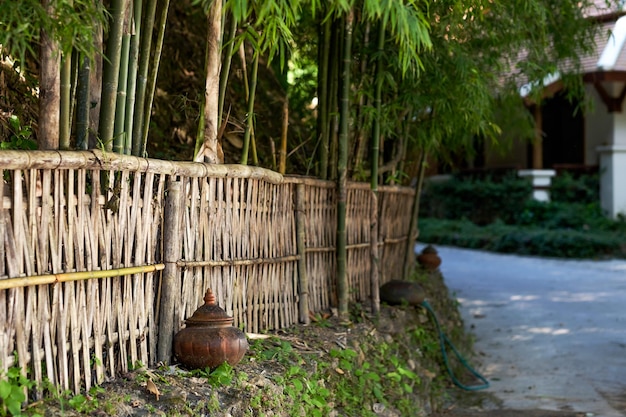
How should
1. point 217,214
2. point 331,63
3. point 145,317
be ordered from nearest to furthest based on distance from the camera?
point 145,317, point 217,214, point 331,63

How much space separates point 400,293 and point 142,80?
11.0 feet

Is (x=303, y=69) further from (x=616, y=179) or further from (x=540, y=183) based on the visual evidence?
(x=540, y=183)

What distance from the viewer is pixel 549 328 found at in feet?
29.6

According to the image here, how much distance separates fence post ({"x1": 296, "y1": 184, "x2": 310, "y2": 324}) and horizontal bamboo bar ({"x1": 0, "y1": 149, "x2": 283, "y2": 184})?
0.70 m

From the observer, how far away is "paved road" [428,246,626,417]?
21.7 ft

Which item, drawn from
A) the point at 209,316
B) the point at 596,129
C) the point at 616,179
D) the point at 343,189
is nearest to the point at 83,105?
the point at 209,316

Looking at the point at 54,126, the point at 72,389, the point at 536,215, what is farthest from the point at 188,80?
the point at 536,215

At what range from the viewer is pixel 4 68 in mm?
4598

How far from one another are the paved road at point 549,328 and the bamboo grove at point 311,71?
67.6 inches

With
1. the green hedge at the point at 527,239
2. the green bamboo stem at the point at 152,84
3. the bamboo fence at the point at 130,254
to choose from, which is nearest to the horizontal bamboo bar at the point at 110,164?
the bamboo fence at the point at 130,254

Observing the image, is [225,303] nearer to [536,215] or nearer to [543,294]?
[543,294]

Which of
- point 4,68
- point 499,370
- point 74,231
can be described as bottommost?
point 499,370

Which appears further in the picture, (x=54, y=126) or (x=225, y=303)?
(x=225, y=303)

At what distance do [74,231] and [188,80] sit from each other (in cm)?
426
